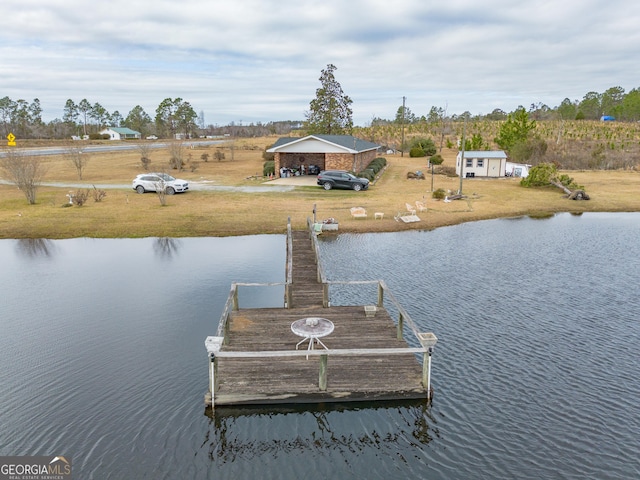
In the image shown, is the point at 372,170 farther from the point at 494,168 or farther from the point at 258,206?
the point at 258,206

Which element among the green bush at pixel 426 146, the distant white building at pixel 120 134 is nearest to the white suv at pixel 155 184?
the green bush at pixel 426 146

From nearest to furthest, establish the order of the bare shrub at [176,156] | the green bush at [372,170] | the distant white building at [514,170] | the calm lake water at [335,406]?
the calm lake water at [335,406]
the green bush at [372,170]
the distant white building at [514,170]
the bare shrub at [176,156]

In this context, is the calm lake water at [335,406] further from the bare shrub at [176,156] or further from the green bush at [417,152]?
the green bush at [417,152]

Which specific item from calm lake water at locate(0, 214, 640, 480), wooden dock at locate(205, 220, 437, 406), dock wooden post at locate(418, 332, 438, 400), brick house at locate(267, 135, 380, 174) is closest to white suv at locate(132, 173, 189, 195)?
brick house at locate(267, 135, 380, 174)

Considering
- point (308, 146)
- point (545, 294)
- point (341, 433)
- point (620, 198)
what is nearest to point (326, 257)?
point (545, 294)

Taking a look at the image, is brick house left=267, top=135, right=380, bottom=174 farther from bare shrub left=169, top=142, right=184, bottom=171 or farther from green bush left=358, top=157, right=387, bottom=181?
bare shrub left=169, top=142, right=184, bottom=171

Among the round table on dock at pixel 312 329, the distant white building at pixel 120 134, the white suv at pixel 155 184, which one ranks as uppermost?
the distant white building at pixel 120 134
